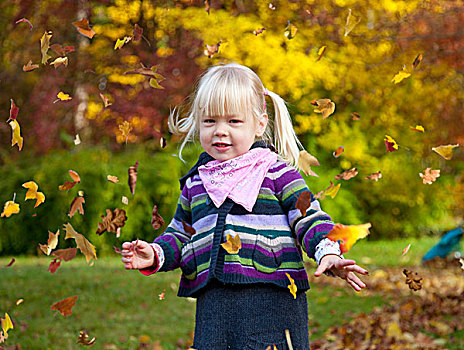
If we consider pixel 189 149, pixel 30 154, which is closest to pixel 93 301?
pixel 189 149

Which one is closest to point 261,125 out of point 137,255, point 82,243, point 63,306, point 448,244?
point 137,255

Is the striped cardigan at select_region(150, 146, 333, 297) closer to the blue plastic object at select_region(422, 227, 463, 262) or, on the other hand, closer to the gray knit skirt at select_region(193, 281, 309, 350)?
the gray knit skirt at select_region(193, 281, 309, 350)

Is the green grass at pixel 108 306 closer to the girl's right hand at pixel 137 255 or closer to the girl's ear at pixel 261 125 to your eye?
the girl's right hand at pixel 137 255

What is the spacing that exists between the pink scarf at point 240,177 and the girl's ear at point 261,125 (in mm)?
61

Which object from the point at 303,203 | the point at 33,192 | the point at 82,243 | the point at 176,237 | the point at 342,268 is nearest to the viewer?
the point at 342,268

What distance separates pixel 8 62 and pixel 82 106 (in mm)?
2442

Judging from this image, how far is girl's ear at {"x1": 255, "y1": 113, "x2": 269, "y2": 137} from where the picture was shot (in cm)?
234

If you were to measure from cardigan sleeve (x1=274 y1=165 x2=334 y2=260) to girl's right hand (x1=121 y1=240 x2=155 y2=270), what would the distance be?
19.1 inches

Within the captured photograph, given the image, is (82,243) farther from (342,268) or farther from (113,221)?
(342,268)

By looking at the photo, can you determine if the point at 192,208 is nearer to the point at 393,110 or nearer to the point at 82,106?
the point at 393,110

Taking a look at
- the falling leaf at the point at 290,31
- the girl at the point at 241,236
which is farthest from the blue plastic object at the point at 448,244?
the girl at the point at 241,236

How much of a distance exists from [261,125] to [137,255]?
63 cm

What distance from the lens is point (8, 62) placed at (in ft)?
29.7

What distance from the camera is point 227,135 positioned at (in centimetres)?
225
